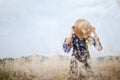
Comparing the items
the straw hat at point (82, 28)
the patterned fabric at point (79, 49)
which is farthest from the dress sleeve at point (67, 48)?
the straw hat at point (82, 28)

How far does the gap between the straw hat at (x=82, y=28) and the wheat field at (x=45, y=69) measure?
0.29m

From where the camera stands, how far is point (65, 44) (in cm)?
328

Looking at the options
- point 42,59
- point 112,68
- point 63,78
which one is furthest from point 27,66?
point 112,68

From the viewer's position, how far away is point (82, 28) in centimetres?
333

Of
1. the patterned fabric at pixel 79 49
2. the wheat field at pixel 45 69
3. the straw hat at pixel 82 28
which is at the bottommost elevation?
the wheat field at pixel 45 69

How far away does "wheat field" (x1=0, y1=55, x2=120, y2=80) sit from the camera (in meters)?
3.23

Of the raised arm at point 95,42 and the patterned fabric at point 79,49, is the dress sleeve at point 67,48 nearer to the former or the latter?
the patterned fabric at point 79,49

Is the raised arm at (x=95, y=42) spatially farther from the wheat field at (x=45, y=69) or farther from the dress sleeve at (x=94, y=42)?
the wheat field at (x=45, y=69)

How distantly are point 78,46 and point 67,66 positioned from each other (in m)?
0.26

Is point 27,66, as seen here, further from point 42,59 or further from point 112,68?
point 112,68

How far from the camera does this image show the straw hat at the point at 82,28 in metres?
3.31

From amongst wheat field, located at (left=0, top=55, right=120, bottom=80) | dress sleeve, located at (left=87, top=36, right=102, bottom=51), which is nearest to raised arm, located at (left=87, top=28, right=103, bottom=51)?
dress sleeve, located at (left=87, top=36, right=102, bottom=51)

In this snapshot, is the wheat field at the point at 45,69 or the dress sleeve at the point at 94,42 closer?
the wheat field at the point at 45,69

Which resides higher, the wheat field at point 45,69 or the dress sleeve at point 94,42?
the dress sleeve at point 94,42
